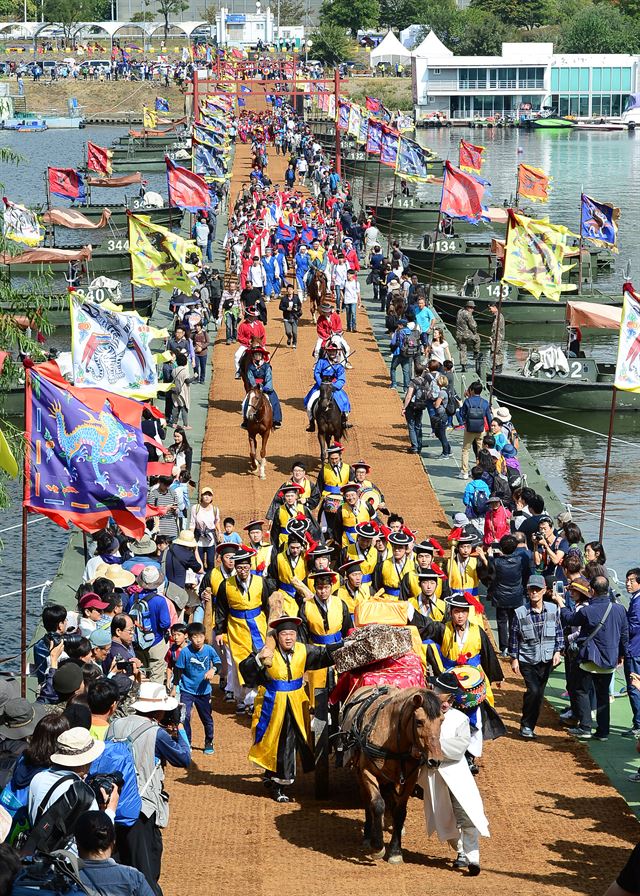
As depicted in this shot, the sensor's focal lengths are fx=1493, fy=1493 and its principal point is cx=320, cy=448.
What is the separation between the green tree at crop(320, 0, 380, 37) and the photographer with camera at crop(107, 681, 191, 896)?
15044 centimetres

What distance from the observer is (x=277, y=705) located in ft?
41.2

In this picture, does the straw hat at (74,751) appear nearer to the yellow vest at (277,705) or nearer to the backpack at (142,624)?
the yellow vest at (277,705)

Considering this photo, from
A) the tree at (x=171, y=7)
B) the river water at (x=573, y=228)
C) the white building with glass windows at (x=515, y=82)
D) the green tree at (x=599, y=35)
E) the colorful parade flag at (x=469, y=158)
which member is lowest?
the river water at (x=573, y=228)

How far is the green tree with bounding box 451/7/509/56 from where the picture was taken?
138125mm

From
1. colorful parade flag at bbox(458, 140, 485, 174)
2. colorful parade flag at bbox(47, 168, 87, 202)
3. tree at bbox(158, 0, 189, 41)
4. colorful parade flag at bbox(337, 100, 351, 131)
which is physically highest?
tree at bbox(158, 0, 189, 41)

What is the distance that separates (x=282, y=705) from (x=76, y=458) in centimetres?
A: 333

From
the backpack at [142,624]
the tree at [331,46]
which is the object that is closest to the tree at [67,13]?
the tree at [331,46]

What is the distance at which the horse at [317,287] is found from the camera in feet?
110

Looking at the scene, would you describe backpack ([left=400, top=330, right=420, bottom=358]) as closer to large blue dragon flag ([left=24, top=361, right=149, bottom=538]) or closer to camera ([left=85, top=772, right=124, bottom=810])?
large blue dragon flag ([left=24, top=361, right=149, bottom=538])

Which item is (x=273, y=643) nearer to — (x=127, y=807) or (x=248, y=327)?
(x=127, y=807)

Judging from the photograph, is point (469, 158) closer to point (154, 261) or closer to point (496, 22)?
point (154, 261)

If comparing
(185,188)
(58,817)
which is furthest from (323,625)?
(185,188)

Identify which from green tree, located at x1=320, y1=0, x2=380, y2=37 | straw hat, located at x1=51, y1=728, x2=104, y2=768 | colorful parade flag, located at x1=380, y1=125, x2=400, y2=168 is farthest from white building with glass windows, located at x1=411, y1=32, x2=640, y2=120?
straw hat, located at x1=51, y1=728, x2=104, y2=768

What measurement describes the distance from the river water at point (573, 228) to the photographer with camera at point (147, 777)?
31.3 ft
